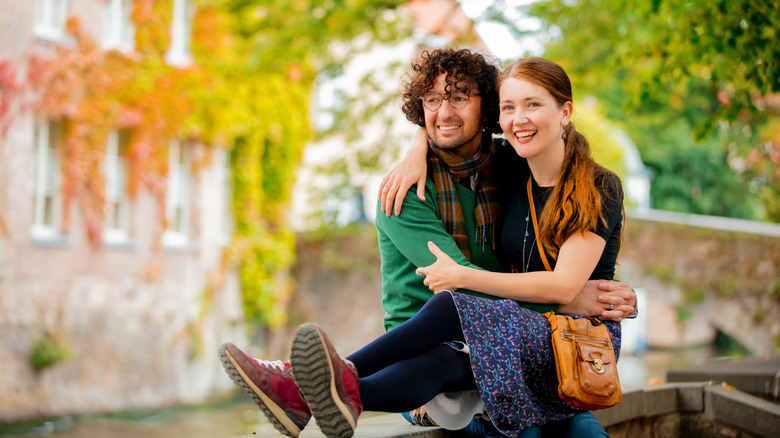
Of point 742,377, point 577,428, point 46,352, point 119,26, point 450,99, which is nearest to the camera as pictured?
point 577,428

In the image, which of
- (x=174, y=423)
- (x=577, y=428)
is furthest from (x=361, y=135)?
(x=577, y=428)

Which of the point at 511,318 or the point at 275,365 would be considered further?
the point at 511,318

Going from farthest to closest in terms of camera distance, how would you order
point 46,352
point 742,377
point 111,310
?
point 111,310 < point 46,352 < point 742,377

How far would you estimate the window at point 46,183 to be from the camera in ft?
35.5

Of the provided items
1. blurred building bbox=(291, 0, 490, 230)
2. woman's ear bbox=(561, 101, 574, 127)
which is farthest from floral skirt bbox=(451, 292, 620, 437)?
blurred building bbox=(291, 0, 490, 230)

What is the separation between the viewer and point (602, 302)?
259cm

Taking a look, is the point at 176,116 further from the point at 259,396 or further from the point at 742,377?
the point at 259,396

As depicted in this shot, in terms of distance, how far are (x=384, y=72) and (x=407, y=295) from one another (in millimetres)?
7898

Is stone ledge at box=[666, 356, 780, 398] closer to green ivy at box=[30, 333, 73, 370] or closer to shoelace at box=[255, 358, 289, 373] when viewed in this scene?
shoelace at box=[255, 358, 289, 373]

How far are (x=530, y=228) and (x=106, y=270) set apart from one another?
32.7 feet

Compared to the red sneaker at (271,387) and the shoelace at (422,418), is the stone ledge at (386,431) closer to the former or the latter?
the shoelace at (422,418)

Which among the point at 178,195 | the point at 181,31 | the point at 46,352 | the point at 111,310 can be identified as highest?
the point at 181,31

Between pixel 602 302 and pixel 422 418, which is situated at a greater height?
pixel 602 302

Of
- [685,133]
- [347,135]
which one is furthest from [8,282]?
[685,133]
